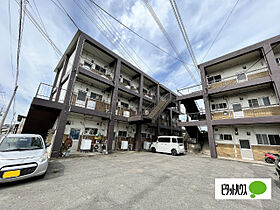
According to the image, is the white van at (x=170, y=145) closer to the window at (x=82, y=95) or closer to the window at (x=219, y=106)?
the window at (x=219, y=106)

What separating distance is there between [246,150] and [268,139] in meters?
1.66

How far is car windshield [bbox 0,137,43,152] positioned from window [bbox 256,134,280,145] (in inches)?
557

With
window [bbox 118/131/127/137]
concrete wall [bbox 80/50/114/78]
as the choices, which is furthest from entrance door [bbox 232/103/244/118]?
concrete wall [bbox 80/50/114/78]

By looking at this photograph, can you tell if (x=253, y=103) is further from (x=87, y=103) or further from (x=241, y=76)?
(x=87, y=103)

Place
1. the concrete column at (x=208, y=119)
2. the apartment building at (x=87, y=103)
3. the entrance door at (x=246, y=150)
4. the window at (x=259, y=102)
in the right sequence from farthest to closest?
the concrete column at (x=208, y=119) < the window at (x=259, y=102) < the entrance door at (x=246, y=150) < the apartment building at (x=87, y=103)

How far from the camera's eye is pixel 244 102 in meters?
10.0

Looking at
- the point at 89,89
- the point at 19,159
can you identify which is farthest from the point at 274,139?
the point at 89,89

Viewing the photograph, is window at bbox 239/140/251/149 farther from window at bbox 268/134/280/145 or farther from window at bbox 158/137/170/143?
window at bbox 158/137/170/143

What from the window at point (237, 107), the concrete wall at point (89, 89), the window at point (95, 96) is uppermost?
the concrete wall at point (89, 89)

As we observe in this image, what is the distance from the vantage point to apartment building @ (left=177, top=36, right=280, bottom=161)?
8.44 metres

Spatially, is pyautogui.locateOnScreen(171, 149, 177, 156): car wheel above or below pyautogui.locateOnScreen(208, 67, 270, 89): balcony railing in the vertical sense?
below

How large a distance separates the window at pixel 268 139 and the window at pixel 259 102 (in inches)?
95.0

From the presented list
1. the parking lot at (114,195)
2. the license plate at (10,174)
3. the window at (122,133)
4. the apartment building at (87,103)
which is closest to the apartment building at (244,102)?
the apartment building at (87,103)

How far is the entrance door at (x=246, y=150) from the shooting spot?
29.2 ft
